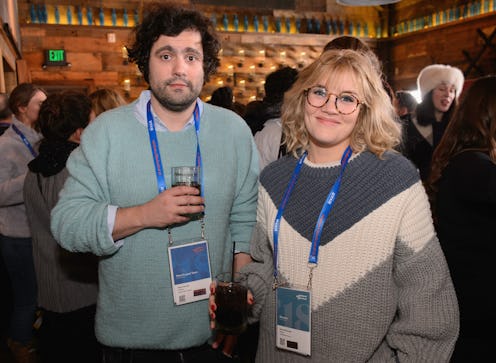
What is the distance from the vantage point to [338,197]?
58.4 inches

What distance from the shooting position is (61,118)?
2.47 metres

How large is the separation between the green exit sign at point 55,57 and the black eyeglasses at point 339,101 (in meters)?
7.71

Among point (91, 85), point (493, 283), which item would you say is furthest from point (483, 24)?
point (493, 283)

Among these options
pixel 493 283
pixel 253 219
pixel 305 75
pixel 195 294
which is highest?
pixel 305 75

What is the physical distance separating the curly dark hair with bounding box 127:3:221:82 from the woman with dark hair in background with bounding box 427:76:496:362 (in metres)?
1.24

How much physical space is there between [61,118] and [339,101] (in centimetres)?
160

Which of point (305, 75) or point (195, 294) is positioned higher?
point (305, 75)

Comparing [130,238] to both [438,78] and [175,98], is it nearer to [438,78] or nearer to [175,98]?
[175,98]

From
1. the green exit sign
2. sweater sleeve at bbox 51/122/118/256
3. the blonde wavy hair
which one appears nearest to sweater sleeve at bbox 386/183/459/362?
the blonde wavy hair

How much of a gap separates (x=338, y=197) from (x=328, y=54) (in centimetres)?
47

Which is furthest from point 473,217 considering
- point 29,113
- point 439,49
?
point 439,49

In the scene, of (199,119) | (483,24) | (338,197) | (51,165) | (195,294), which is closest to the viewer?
(338,197)

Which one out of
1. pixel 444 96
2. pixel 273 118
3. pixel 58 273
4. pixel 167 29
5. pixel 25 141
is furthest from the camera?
pixel 444 96

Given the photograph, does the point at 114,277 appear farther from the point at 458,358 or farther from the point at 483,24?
the point at 483,24
